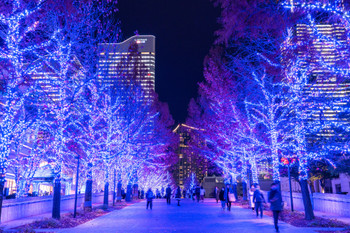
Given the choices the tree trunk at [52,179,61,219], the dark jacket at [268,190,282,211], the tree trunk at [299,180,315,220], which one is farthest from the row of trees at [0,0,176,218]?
the tree trunk at [299,180,315,220]

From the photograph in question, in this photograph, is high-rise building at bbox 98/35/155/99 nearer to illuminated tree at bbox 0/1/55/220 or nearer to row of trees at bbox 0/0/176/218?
row of trees at bbox 0/0/176/218

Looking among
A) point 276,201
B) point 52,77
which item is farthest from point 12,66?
point 276,201

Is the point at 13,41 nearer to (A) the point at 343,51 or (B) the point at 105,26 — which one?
(B) the point at 105,26

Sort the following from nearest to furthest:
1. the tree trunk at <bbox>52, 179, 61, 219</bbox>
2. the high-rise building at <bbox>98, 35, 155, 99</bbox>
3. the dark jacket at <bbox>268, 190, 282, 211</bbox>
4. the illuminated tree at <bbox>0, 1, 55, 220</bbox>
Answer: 1. the illuminated tree at <bbox>0, 1, 55, 220</bbox>
2. the dark jacket at <bbox>268, 190, 282, 211</bbox>
3. the tree trunk at <bbox>52, 179, 61, 219</bbox>
4. the high-rise building at <bbox>98, 35, 155, 99</bbox>

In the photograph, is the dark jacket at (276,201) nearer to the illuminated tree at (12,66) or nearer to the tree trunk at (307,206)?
the tree trunk at (307,206)

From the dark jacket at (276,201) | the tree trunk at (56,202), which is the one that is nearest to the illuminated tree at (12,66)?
the tree trunk at (56,202)

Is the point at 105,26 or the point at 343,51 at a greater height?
the point at 105,26

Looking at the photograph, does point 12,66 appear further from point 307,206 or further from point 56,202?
point 307,206

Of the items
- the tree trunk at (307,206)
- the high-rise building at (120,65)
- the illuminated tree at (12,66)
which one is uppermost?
the high-rise building at (120,65)

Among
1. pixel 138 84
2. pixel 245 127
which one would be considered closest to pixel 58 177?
pixel 245 127

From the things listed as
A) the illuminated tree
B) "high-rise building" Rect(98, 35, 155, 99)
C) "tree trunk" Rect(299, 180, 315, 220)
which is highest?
"high-rise building" Rect(98, 35, 155, 99)

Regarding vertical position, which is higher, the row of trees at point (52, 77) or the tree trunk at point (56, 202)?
the row of trees at point (52, 77)

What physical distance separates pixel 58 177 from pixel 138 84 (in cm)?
1630

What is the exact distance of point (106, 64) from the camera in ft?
59.4
